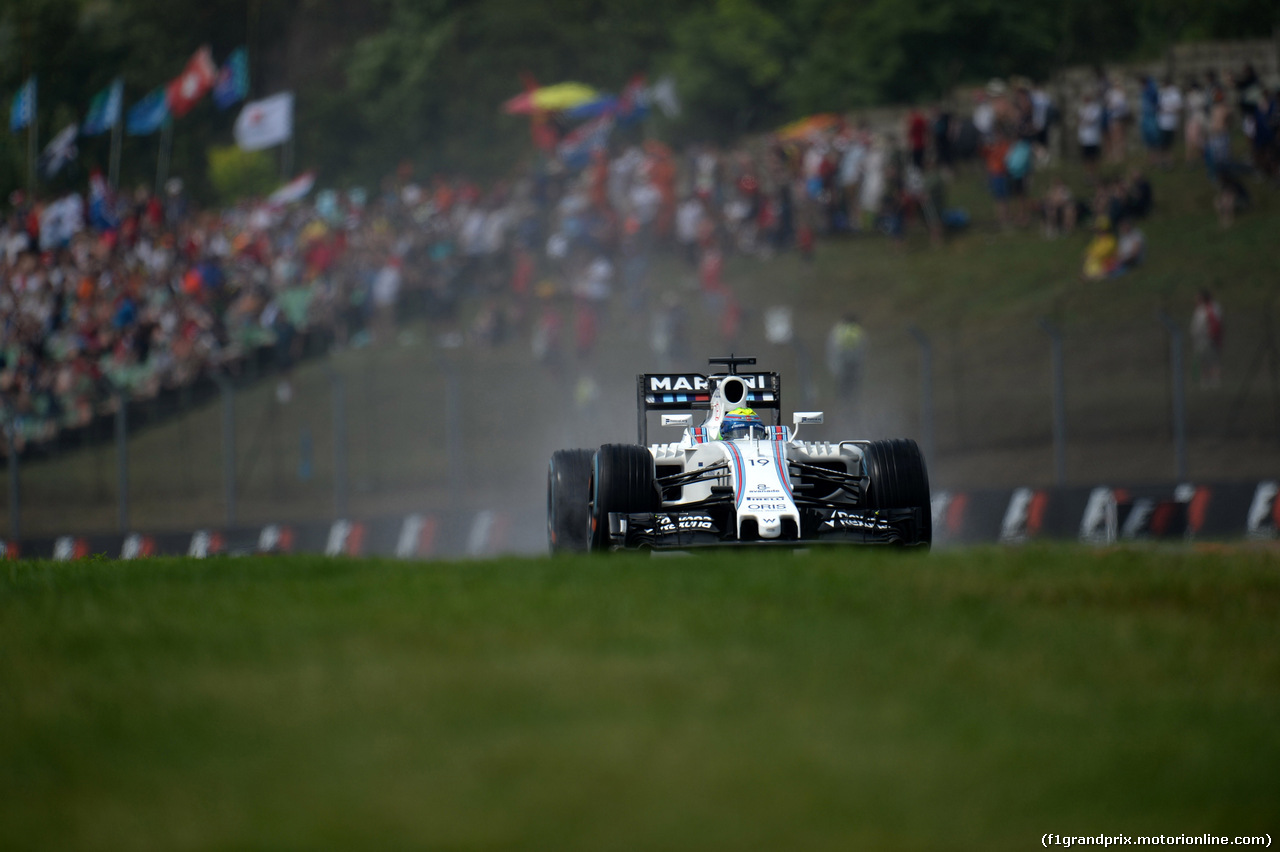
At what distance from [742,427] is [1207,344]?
1047 cm

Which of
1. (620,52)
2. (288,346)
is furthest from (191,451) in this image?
(620,52)

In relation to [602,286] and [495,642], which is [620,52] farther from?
[495,642]

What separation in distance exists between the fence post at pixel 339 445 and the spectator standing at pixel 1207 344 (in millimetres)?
11121

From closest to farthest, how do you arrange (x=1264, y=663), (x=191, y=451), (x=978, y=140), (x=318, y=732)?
(x=318, y=732)
(x=1264, y=663)
(x=191, y=451)
(x=978, y=140)

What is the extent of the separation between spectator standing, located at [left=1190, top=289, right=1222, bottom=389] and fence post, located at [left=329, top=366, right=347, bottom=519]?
11.1m

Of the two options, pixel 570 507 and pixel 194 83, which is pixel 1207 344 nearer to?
pixel 570 507

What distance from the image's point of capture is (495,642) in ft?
22.4

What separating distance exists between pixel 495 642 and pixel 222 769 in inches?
71.2

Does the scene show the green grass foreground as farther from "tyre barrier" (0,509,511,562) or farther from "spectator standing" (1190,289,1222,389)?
"spectator standing" (1190,289,1222,389)

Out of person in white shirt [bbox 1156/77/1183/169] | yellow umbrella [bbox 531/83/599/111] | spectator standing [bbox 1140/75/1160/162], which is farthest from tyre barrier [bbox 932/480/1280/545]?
yellow umbrella [bbox 531/83/599/111]

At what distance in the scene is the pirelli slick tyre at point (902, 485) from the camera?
1133 centimetres

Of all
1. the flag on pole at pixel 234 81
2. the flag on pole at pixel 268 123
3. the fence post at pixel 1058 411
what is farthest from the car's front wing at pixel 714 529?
the flag on pole at pixel 234 81

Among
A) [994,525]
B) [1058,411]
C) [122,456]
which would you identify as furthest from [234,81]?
[994,525]

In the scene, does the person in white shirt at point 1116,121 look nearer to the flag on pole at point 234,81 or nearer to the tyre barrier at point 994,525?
the tyre barrier at point 994,525
